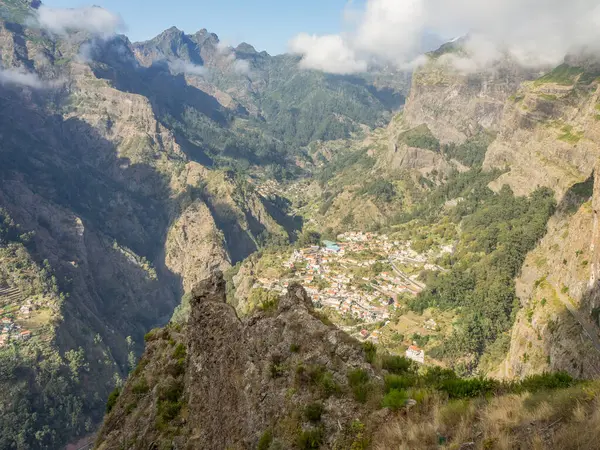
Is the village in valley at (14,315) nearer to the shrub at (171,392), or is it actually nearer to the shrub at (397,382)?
the shrub at (171,392)

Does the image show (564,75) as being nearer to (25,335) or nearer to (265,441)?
(265,441)

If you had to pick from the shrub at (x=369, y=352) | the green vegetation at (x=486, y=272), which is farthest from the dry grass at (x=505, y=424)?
the green vegetation at (x=486, y=272)

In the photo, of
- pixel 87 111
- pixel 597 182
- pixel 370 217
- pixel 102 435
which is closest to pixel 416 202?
pixel 370 217

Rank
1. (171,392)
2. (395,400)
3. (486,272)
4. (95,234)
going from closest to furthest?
(395,400), (171,392), (486,272), (95,234)

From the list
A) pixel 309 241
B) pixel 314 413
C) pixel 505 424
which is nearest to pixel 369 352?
pixel 314 413

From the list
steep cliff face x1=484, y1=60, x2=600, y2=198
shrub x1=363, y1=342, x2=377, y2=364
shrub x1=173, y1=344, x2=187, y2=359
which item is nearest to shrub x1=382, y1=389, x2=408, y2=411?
shrub x1=363, y1=342, x2=377, y2=364
